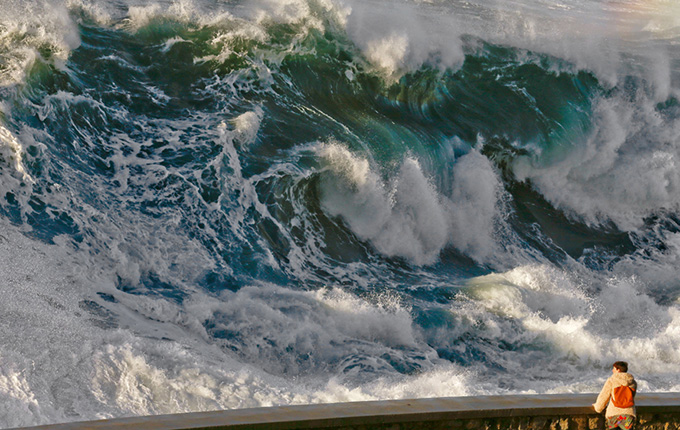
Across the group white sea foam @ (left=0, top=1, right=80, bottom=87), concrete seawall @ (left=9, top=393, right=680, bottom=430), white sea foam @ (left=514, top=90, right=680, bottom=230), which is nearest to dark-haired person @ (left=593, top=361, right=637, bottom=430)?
concrete seawall @ (left=9, top=393, right=680, bottom=430)

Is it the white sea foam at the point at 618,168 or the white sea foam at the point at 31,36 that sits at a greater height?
the white sea foam at the point at 31,36

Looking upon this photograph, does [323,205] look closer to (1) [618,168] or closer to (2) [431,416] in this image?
(2) [431,416]

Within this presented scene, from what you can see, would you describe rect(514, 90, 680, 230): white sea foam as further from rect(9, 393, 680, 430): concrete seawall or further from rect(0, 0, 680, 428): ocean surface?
rect(9, 393, 680, 430): concrete seawall

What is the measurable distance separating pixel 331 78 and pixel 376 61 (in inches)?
45.5

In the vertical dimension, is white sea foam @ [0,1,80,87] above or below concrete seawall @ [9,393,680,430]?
above

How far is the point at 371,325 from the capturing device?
8.92 metres

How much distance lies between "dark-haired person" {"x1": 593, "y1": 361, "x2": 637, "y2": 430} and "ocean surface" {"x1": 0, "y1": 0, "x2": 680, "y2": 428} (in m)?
2.60

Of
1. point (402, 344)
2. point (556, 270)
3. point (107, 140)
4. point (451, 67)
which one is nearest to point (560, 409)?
point (402, 344)

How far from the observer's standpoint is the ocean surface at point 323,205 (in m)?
7.59

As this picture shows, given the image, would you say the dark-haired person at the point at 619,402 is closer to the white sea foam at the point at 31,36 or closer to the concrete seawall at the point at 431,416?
the concrete seawall at the point at 431,416

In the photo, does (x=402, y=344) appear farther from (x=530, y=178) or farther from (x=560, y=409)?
(x=530, y=178)

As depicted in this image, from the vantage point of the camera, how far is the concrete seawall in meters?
4.07

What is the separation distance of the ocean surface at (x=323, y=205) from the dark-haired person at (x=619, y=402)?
2.60 metres

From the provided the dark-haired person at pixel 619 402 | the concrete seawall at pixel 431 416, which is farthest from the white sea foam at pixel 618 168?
the dark-haired person at pixel 619 402
